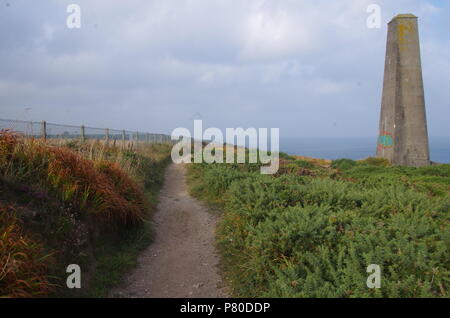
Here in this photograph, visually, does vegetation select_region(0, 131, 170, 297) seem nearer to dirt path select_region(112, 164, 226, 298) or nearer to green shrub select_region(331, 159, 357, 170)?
dirt path select_region(112, 164, 226, 298)

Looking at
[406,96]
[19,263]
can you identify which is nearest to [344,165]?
[406,96]

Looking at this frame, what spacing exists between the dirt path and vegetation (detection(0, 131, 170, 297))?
277 mm

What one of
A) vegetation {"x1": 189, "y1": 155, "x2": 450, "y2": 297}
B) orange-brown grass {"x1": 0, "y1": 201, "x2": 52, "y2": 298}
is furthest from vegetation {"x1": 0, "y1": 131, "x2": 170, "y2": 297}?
vegetation {"x1": 189, "y1": 155, "x2": 450, "y2": 297}

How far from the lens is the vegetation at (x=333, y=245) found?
3.27 metres

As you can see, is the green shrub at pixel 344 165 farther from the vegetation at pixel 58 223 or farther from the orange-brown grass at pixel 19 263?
the orange-brown grass at pixel 19 263

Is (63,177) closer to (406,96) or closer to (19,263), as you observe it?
(19,263)

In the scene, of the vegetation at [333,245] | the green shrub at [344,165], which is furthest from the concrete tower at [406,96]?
the vegetation at [333,245]

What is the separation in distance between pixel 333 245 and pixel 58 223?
390 cm

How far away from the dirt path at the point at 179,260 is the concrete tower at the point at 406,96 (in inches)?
537

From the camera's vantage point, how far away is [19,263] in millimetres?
3012

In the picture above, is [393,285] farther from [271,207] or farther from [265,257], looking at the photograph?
[271,207]

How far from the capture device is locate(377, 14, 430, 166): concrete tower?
53.6ft

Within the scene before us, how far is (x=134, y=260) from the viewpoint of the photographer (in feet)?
16.6

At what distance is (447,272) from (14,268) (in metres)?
4.52
